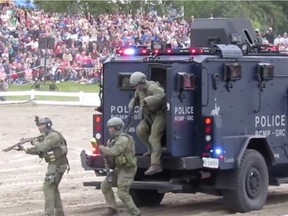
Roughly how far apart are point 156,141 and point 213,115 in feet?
2.88

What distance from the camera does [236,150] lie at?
13.4 meters

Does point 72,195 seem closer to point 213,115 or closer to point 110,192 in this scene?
point 110,192

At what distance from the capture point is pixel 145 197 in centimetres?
1458

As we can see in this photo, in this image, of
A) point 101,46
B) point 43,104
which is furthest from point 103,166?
point 101,46

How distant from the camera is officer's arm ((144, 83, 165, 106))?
12.9m

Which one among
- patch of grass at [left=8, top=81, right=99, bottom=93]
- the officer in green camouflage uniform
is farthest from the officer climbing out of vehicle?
patch of grass at [left=8, top=81, right=99, bottom=93]

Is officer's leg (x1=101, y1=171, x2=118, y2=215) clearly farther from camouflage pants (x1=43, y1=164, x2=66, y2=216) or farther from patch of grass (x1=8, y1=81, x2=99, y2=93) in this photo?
patch of grass (x1=8, y1=81, x2=99, y2=93)

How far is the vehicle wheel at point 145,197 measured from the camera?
1452 cm

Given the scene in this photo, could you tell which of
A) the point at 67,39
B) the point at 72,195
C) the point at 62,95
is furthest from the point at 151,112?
the point at 67,39

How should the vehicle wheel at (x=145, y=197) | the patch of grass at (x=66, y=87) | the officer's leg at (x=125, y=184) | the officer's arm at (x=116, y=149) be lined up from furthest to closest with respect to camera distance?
the patch of grass at (x=66, y=87) → the vehicle wheel at (x=145, y=197) → the officer's leg at (x=125, y=184) → the officer's arm at (x=116, y=149)

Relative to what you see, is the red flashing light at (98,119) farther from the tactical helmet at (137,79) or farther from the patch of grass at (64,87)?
the patch of grass at (64,87)

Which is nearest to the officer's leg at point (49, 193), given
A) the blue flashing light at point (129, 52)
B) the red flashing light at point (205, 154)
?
the red flashing light at point (205, 154)

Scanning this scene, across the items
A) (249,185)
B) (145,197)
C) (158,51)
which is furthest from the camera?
(145,197)

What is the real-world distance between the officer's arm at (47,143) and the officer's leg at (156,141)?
52.6 inches
